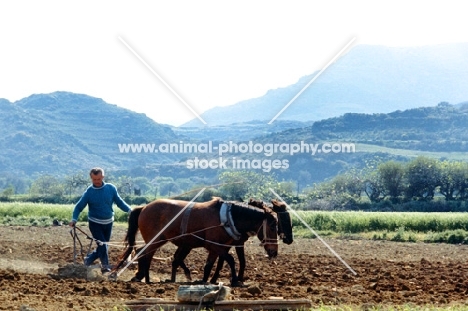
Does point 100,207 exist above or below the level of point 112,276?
above

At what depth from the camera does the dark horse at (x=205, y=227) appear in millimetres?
Answer: 12609

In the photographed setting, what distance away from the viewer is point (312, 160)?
371 feet

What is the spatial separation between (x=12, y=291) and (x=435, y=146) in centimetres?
14553

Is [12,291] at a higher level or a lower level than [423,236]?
higher

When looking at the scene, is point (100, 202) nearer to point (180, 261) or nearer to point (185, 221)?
point (185, 221)

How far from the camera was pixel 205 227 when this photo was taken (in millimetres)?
12812

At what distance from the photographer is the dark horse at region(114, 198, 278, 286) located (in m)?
12.6

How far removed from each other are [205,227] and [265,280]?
1.43 m

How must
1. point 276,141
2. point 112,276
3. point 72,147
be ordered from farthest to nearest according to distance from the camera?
point 72,147, point 276,141, point 112,276

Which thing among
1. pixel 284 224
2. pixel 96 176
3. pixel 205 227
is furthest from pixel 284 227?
pixel 96 176

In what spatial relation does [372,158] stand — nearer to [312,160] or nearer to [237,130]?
[312,160]

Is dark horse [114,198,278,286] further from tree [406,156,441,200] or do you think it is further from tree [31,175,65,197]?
tree [31,175,65,197]

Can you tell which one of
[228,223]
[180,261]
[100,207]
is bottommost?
[180,261]

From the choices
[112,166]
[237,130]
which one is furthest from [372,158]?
[112,166]
